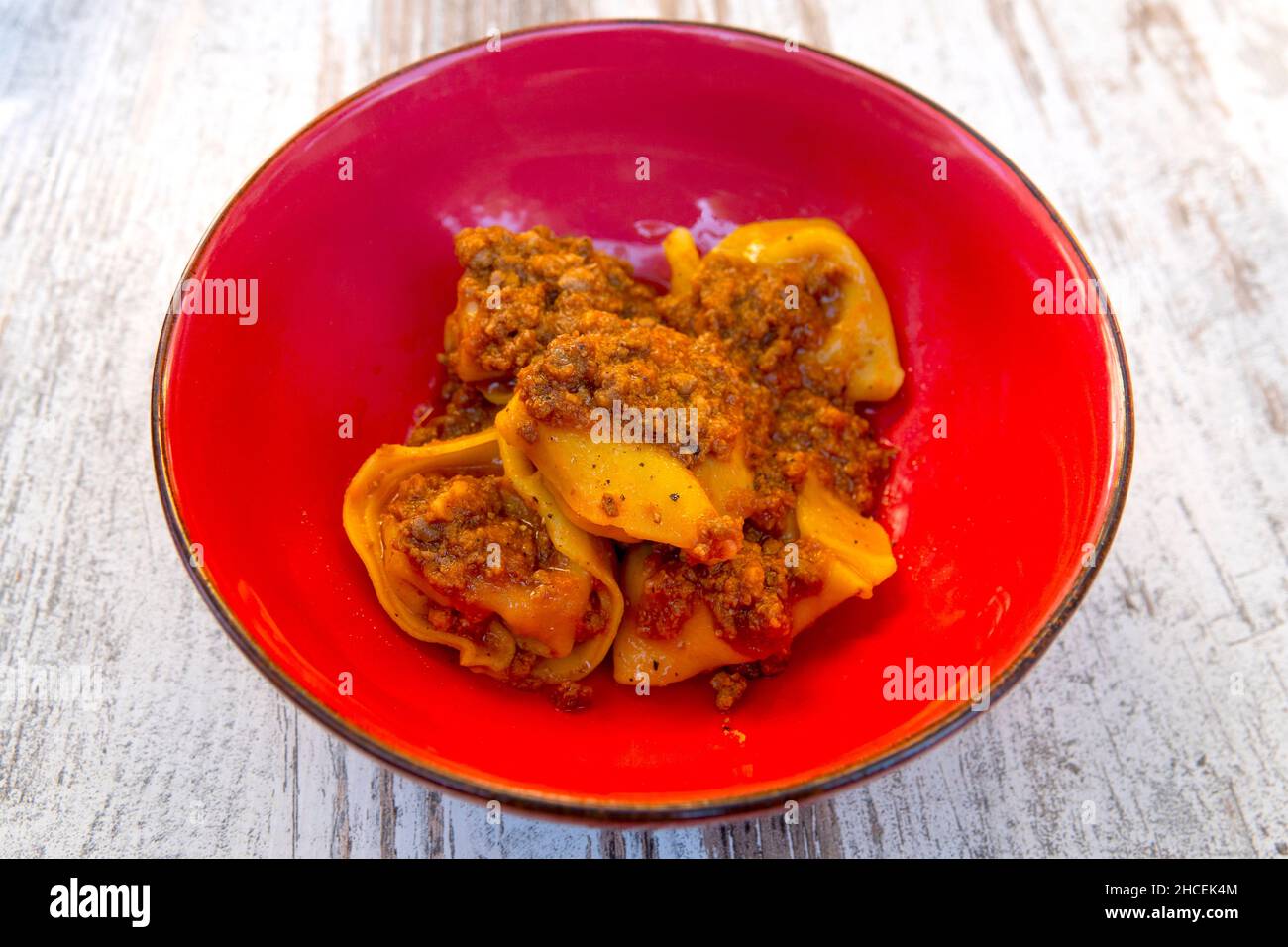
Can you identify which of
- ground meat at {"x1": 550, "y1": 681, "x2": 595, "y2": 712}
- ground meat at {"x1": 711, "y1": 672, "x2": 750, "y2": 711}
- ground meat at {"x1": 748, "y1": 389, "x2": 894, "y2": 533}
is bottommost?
ground meat at {"x1": 711, "y1": 672, "x2": 750, "y2": 711}

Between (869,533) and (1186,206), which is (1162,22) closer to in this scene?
(1186,206)

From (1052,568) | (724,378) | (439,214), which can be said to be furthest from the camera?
(439,214)

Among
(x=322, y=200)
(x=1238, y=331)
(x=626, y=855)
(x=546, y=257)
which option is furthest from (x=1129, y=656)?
(x=322, y=200)

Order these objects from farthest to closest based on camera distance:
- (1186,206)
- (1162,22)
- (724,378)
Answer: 1. (1162,22)
2. (1186,206)
3. (724,378)

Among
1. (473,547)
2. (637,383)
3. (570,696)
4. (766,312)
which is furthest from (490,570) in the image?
(766,312)

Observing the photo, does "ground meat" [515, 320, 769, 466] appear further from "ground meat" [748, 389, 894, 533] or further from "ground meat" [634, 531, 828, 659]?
"ground meat" [634, 531, 828, 659]

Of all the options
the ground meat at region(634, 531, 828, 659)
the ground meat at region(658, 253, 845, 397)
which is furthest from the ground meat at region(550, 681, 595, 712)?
the ground meat at region(658, 253, 845, 397)

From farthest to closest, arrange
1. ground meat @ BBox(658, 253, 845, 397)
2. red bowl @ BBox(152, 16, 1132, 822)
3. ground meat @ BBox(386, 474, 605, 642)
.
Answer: ground meat @ BBox(658, 253, 845, 397) → ground meat @ BBox(386, 474, 605, 642) → red bowl @ BBox(152, 16, 1132, 822)

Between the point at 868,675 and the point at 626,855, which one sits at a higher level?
the point at 868,675
